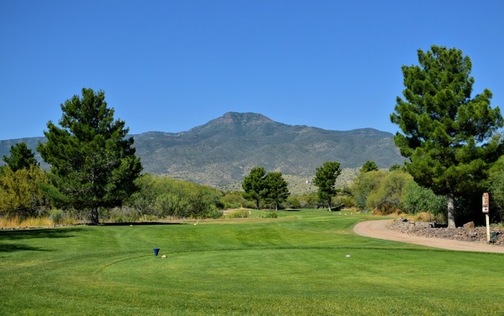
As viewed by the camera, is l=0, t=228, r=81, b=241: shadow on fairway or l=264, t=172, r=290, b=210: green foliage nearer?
l=0, t=228, r=81, b=241: shadow on fairway

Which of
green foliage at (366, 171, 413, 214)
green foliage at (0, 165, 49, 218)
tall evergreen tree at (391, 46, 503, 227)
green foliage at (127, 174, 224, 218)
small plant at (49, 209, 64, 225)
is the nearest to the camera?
tall evergreen tree at (391, 46, 503, 227)

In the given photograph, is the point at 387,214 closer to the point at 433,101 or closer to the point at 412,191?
the point at 412,191

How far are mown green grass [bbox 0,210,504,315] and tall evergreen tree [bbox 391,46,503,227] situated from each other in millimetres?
12806

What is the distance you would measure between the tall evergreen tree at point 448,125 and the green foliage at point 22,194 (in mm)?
31597

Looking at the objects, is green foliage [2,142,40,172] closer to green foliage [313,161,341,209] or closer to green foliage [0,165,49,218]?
green foliage [0,165,49,218]

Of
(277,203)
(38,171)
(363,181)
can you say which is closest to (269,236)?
(38,171)

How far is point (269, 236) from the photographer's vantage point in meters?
33.5

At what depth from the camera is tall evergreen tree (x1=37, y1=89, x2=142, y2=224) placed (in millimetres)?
40375

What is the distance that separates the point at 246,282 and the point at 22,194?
3845cm

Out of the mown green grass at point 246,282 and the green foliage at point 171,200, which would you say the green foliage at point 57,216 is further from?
the mown green grass at point 246,282

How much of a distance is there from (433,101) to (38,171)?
35.7 m

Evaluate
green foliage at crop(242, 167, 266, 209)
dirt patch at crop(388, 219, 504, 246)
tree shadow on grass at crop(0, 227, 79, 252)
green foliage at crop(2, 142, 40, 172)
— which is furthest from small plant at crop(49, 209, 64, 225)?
green foliage at crop(242, 167, 266, 209)

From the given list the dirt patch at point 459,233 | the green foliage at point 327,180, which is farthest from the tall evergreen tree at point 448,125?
the green foliage at point 327,180

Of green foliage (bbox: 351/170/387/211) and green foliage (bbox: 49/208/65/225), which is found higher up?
green foliage (bbox: 351/170/387/211)
